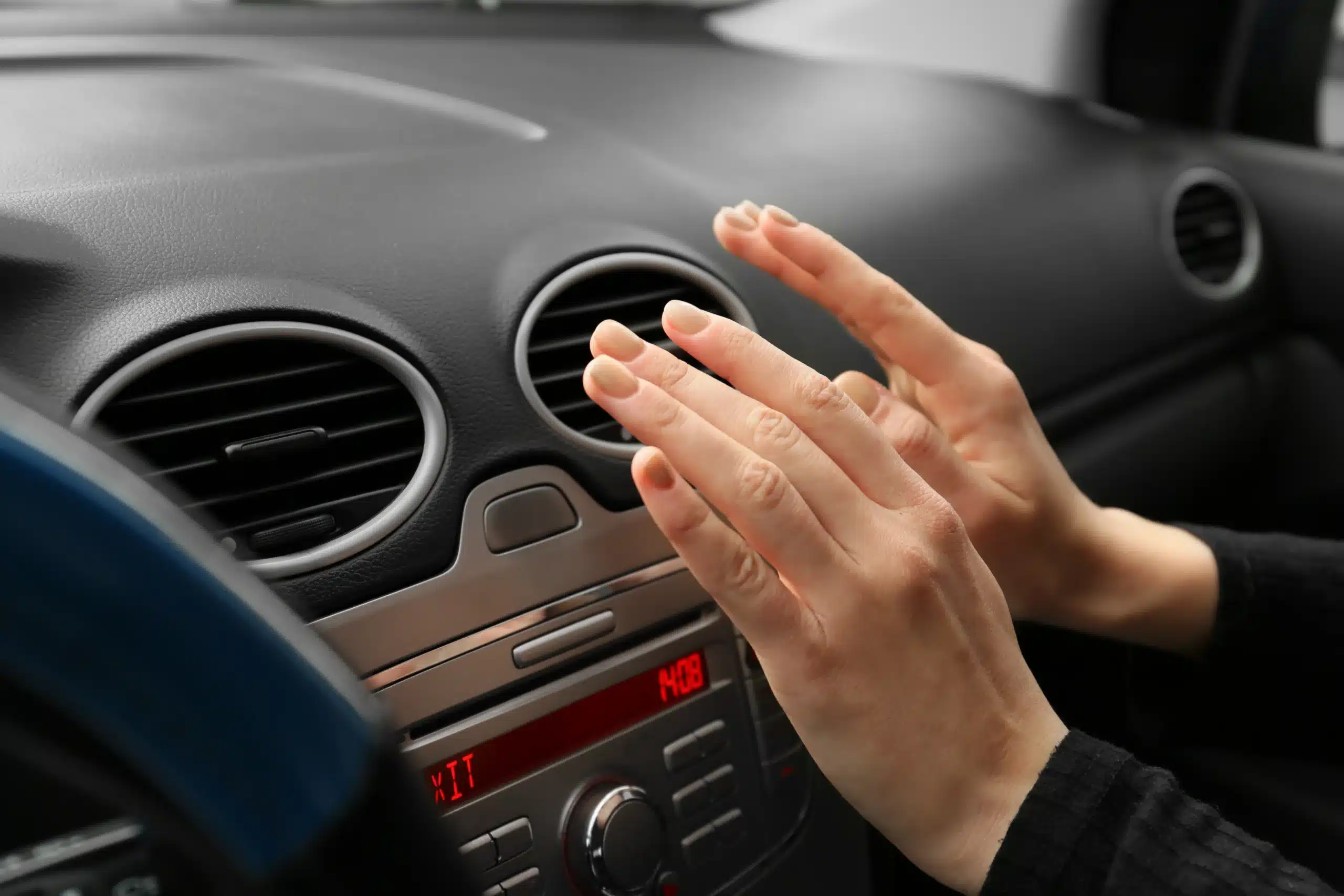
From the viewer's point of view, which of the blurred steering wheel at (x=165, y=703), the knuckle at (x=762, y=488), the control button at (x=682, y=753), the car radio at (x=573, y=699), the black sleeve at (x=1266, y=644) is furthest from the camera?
the black sleeve at (x=1266, y=644)

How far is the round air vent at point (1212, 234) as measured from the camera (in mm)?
1509

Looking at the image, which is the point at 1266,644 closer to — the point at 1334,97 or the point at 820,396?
the point at 820,396

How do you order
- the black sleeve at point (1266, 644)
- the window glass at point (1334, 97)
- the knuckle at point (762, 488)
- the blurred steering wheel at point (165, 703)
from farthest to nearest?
the window glass at point (1334, 97) → the black sleeve at point (1266, 644) → the knuckle at point (762, 488) → the blurred steering wheel at point (165, 703)

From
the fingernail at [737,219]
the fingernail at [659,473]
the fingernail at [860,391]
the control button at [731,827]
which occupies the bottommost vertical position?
the control button at [731,827]

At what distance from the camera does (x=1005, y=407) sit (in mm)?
863

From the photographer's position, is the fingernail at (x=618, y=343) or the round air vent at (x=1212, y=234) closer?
the fingernail at (x=618, y=343)

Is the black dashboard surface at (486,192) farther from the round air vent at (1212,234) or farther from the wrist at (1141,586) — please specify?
the wrist at (1141,586)

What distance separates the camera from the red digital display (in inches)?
28.7

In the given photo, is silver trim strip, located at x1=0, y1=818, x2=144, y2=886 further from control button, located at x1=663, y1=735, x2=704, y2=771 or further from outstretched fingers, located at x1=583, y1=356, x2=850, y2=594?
control button, located at x1=663, y1=735, x2=704, y2=771

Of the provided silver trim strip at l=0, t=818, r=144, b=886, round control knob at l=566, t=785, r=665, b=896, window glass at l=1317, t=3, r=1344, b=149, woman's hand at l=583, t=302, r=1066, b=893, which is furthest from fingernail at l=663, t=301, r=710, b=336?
window glass at l=1317, t=3, r=1344, b=149

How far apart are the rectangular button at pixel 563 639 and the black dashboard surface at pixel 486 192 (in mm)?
75

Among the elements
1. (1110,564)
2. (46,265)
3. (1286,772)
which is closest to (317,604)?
(46,265)

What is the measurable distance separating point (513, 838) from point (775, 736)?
0.23 metres

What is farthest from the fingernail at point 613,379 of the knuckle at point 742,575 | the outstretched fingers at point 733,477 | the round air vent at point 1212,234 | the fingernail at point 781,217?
the round air vent at point 1212,234
